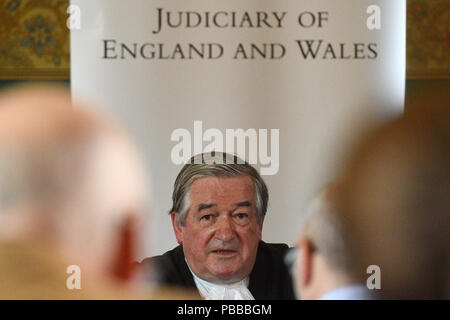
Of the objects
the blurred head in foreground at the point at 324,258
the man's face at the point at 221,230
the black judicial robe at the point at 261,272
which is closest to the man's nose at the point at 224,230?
the man's face at the point at 221,230

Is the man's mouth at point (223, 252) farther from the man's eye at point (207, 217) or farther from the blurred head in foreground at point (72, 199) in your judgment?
the blurred head in foreground at point (72, 199)

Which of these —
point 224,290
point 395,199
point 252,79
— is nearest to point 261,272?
point 224,290

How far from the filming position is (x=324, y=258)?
5.53ft

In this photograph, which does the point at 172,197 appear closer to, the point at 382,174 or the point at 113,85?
the point at 113,85

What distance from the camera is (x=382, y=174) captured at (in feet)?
6.03

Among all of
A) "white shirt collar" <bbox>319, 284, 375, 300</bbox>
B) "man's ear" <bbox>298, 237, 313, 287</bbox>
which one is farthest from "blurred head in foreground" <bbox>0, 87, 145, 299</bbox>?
"white shirt collar" <bbox>319, 284, 375, 300</bbox>

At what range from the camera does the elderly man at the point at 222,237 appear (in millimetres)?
1826

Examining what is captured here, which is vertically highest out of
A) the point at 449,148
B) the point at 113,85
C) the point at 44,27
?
the point at 44,27

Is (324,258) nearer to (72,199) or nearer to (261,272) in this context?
(261,272)

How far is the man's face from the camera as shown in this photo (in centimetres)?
182

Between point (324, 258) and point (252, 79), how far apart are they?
56cm

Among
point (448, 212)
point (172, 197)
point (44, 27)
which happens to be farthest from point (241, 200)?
point (44, 27)

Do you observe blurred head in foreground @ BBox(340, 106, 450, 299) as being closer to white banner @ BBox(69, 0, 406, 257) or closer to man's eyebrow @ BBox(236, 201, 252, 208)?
white banner @ BBox(69, 0, 406, 257)
